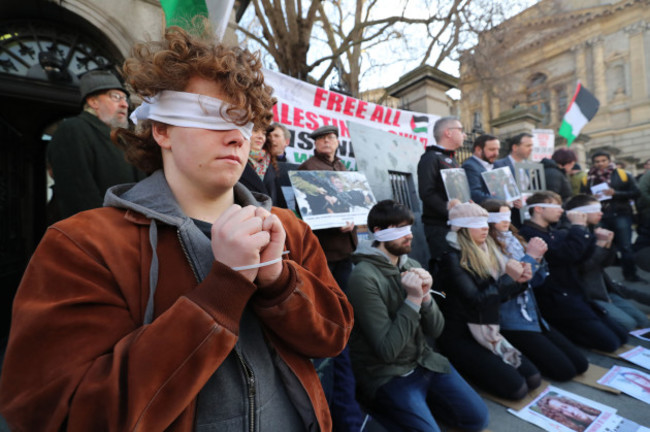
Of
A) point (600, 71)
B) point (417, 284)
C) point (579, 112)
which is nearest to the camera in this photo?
point (417, 284)

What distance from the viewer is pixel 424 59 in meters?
12.9

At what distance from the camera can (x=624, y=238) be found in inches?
246

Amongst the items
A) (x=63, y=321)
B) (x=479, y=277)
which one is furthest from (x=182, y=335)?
(x=479, y=277)

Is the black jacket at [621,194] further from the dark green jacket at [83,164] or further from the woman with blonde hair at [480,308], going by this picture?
the dark green jacket at [83,164]

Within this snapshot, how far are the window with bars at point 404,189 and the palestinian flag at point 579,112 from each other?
5.57 m

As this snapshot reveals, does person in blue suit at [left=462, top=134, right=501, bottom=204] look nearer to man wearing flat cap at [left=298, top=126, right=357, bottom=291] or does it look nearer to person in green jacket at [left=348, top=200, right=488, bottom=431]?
man wearing flat cap at [left=298, top=126, right=357, bottom=291]

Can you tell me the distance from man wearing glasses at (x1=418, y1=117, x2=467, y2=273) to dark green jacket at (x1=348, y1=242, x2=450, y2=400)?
4.99 ft

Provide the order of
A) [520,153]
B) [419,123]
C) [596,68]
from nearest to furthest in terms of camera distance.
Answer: [520,153] → [419,123] → [596,68]

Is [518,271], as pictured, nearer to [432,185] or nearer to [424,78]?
[432,185]

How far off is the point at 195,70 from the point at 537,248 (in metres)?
3.86

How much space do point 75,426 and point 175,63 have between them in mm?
980

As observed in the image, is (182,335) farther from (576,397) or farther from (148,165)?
(576,397)

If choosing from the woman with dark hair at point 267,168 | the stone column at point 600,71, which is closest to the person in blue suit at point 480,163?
the woman with dark hair at point 267,168

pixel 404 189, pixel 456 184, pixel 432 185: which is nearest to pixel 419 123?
pixel 404 189
